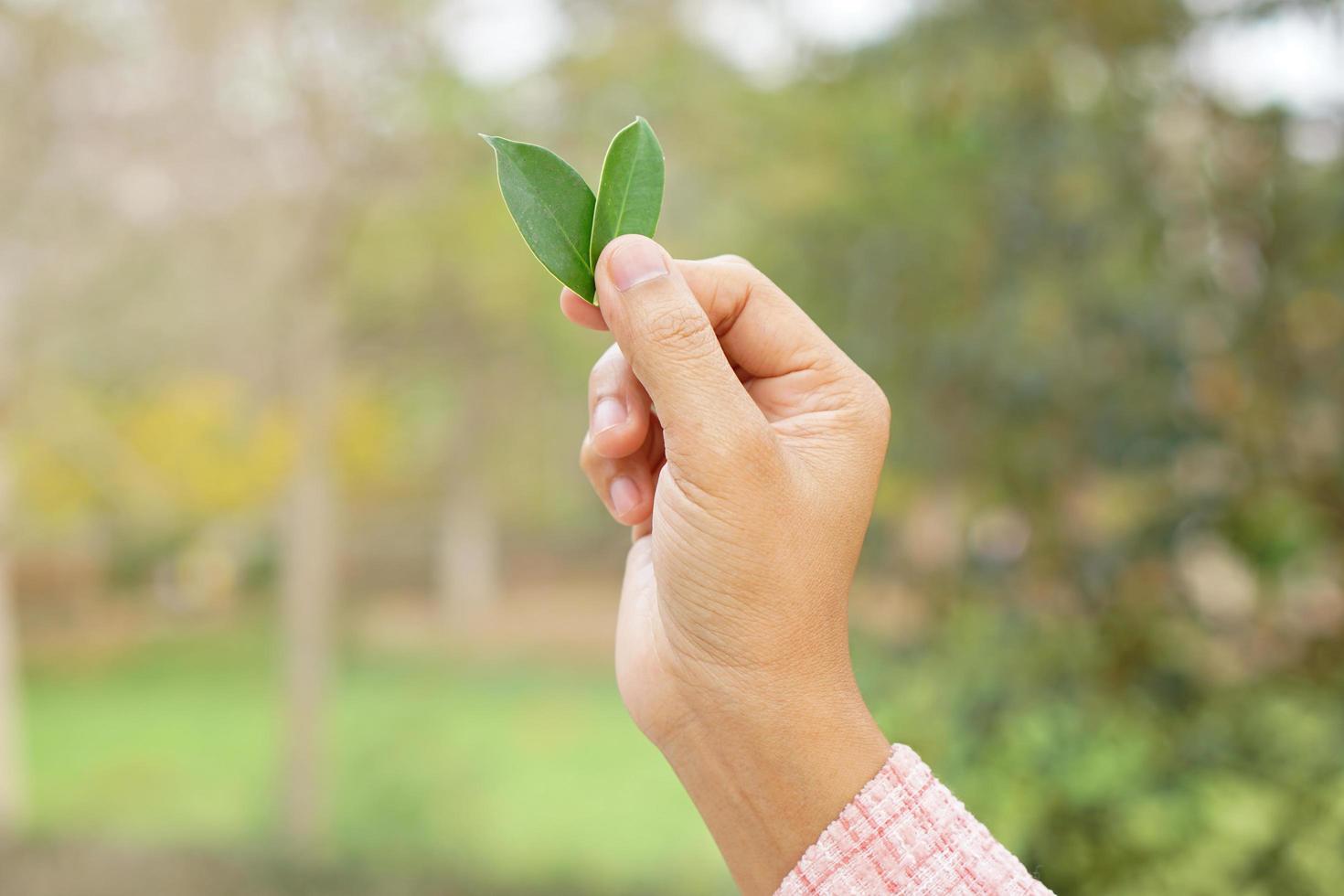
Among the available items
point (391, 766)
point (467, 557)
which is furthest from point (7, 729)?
point (467, 557)

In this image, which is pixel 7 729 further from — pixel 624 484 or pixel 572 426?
pixel 624 484

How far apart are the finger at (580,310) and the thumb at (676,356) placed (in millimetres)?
82

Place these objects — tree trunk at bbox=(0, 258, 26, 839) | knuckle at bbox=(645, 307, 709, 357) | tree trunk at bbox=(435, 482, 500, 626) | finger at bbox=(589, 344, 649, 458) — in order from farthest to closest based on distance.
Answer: tree trunk at bbox=(435, 482, 500, 626), tree trunk at bbox=(0, 258, 26, 839), finger at bbox=(589, 344, 649, 458), knuckle at bbox=(645, 307, 709, 357)

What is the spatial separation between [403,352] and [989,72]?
2688 millimetres

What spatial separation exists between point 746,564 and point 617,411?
0.14 meters

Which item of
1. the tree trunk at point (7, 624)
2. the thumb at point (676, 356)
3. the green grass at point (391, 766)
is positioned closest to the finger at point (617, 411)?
the thumb at point (676, 356)

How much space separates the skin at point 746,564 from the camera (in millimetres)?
538

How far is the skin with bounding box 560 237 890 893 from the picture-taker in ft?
1.76

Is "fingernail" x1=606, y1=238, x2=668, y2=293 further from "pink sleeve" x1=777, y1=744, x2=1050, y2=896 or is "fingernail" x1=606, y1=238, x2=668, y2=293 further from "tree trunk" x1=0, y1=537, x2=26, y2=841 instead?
"tree trunk" x1=0, y1=537, x2=26, y2=841

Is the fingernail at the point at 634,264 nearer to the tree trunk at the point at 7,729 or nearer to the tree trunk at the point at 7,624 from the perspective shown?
the tree trunk at the point at 7,624

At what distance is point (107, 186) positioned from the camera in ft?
10.7

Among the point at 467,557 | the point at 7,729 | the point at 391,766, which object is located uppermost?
the point at 467,557

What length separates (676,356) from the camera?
0.53m

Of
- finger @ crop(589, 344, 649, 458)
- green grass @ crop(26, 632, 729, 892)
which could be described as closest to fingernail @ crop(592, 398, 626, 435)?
finger @ crop(589, 344, 649, 458)
